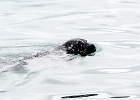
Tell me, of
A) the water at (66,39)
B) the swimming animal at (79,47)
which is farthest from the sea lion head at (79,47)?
the water at (66,39)

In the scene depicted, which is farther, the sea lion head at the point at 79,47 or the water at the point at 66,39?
the sea lion head at the point at 79,47

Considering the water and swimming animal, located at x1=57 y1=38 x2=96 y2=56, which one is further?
swimming animal, located at x1=57 y1=38 x2=96 y2=56

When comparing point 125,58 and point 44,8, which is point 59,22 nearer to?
point 44,8

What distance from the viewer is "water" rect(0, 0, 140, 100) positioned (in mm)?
9555

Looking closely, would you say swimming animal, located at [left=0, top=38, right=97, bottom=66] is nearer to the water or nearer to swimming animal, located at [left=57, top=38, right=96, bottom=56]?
swimming animal, located at [left=57, top=38, right=96, bottom=56]

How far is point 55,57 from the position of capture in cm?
1186

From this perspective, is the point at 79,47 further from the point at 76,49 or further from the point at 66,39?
the point at 66,39

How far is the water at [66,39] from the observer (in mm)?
9555

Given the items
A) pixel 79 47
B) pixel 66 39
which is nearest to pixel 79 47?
pixel 79 47

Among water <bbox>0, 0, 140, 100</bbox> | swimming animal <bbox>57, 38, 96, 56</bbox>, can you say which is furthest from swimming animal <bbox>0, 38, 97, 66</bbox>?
water <bbox>0, 0, 140, 100</bbox>

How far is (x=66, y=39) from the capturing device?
1432 cm

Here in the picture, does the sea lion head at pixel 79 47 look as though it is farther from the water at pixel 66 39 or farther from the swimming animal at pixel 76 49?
the water at pixel 66 39

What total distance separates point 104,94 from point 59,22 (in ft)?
24.6

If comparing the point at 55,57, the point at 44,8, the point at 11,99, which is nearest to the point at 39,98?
the point at 11,99
